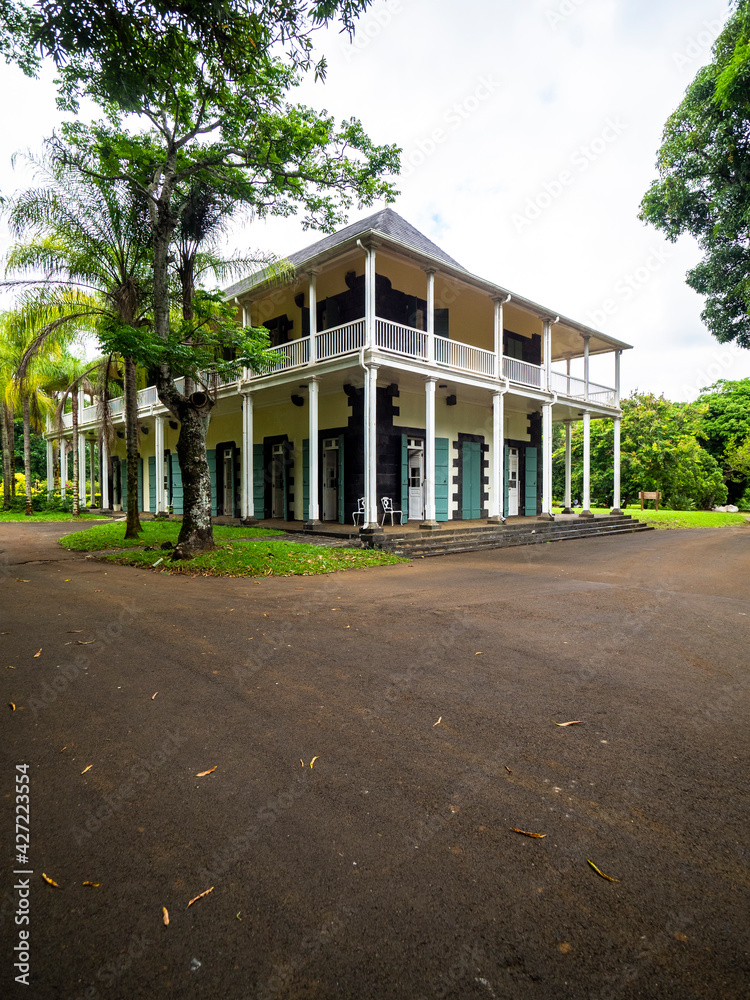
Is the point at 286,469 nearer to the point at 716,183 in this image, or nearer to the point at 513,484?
the point at 513,484

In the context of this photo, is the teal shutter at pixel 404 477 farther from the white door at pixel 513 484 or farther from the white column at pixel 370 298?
the white door at pixel 513 484

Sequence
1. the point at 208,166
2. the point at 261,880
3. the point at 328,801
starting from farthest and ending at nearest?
the point at 208,166, the point at 328,801, the point at 261,880

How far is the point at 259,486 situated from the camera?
16.2 m

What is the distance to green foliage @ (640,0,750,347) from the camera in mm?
12695

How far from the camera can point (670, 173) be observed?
1516cm

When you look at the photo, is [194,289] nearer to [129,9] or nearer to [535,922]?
[129,9]

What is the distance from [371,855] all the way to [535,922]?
585 mm

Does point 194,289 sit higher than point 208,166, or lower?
lower

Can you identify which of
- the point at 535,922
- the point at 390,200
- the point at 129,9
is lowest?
the point at 535,922

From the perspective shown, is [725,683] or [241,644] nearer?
[725,683]

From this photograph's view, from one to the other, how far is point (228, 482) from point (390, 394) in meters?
7.60

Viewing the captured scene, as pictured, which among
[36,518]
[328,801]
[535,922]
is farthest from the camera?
[36,518]

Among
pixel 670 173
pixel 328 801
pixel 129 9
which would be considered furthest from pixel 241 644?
pixel 670 173

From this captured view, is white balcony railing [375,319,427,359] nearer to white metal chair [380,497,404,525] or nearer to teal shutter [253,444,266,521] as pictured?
white metal chair [380,497,404,525]
